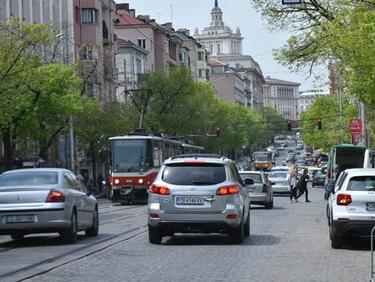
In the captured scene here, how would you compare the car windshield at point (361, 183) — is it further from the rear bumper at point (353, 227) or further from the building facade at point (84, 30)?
the building facade at point (84, 30)

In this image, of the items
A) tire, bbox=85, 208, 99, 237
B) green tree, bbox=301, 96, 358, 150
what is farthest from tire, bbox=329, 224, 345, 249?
green tree, bbox=301, 96, 358, 150

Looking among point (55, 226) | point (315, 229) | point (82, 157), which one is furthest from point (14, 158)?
point (55, 226)

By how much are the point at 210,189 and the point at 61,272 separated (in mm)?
5282

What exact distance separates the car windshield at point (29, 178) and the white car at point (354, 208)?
5786mm

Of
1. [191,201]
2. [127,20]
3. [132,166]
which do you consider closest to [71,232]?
[191,201]

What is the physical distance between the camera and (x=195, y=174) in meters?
20.0

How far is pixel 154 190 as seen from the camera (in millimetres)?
19969

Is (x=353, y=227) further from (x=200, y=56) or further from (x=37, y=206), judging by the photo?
(x=200, y=56)

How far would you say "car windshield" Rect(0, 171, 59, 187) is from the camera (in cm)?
2041

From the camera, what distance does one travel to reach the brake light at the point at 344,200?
1866 cm

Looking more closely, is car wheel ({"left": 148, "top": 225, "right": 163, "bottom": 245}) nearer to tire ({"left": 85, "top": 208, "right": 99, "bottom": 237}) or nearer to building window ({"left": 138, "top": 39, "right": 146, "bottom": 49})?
tire ({"left": 85, "top": 208, "right": 99, "bottom": 237})

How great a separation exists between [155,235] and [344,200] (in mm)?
3966

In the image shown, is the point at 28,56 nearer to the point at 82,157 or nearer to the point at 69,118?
the point at 69,118

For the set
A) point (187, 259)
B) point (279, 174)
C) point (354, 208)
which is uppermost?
point (354, 208)
